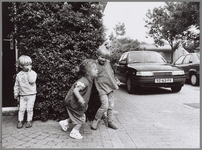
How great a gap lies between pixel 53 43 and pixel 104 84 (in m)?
1.35

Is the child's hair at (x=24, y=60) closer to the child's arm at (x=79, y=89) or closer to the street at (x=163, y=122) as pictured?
the child's arm at (x=79, y=89)

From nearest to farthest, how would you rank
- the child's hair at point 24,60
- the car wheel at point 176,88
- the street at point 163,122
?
the street at point 163,122, the child's hair at point 24,60, the car wheel at point 176,88

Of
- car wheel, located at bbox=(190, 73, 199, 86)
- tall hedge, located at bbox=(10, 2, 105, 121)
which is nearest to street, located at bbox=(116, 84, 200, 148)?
tall hedge, located at bbox=(10, 2, 105, 121)

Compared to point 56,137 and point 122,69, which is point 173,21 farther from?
point 56,137

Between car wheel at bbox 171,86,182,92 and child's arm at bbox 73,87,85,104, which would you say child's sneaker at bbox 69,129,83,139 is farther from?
car wheel at bbox 171,86,182,92

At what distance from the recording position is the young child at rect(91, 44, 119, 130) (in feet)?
13.2

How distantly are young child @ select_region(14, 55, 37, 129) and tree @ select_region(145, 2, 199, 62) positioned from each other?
61.7 feet

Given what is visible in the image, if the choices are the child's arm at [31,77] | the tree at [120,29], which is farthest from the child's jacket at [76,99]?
the tree at [120,29]

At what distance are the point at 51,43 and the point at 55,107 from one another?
1326 mm

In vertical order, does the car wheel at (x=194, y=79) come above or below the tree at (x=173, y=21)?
below

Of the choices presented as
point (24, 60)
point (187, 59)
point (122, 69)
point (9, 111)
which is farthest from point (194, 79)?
point (24, 60)

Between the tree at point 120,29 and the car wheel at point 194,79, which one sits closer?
the car wheel at point 194,79

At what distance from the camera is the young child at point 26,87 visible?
403 cm

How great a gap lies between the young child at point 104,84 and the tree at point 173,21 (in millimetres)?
17956
